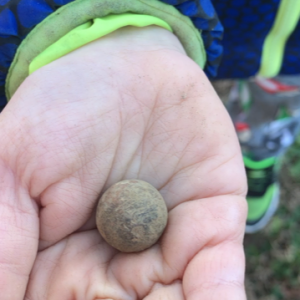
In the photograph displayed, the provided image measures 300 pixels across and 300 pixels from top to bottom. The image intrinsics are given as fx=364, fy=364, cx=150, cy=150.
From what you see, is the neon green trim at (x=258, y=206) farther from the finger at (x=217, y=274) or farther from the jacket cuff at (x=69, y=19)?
the jacket cuff at (x=69, y=19)

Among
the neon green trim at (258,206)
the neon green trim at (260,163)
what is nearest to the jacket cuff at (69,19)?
the neon green trim at (260,163)

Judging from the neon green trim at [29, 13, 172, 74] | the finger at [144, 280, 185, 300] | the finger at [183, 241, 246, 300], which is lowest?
the finger at [144, 280, 185, 300]

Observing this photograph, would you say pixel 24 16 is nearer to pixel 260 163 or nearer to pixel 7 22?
pixel 7 22

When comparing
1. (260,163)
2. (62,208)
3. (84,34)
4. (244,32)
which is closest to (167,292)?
(62,208)

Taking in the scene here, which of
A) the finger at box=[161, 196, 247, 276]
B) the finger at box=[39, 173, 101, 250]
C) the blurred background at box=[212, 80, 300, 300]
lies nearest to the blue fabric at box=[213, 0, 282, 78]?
the finger at box=[161, 196, 247, 276]

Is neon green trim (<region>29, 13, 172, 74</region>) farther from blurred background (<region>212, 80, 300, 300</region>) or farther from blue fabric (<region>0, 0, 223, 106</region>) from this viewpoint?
blurred background (<region>212, 80, 300, 300</region>)
